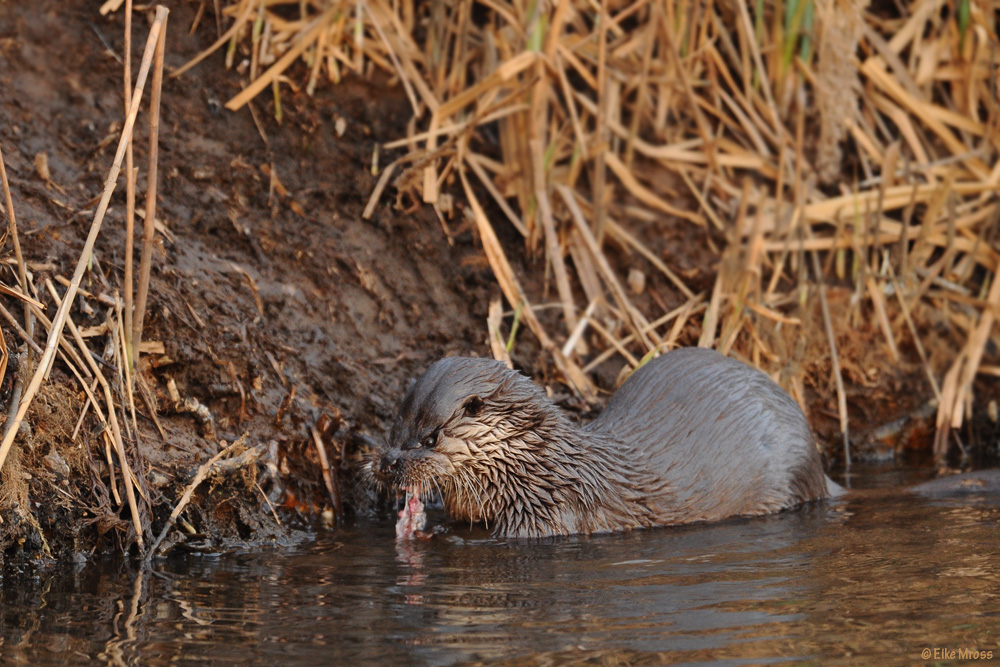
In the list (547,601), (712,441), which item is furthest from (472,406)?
(547,601)

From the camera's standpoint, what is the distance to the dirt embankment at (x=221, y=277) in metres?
3.14

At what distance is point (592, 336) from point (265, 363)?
59.2 inches

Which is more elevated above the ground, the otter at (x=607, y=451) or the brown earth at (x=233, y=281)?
the brown earth at (x=233, y=281)

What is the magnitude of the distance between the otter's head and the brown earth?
15.3 inches

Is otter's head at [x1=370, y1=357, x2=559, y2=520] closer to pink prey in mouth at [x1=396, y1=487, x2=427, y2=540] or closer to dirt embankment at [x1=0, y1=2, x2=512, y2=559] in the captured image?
pink prey in mouth at [x1=396, y1=487, x2=427, y2=540]

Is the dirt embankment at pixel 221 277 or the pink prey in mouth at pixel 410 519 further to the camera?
the pink prey in mouth at pixel 410 519

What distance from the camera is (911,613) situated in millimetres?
2348

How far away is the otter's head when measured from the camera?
340cm

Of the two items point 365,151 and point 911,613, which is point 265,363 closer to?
point 365,151

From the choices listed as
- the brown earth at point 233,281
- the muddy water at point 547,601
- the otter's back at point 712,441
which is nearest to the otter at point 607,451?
the otter's back at point 712,441

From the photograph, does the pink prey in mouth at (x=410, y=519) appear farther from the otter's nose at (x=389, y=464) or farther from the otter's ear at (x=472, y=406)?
the otter's ear at (x=472, y=406)

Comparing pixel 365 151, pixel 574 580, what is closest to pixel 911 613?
pixel 574 580

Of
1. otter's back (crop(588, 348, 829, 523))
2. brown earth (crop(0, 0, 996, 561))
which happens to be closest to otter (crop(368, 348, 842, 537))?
otter's back (crop(588, 348, 829, 523))

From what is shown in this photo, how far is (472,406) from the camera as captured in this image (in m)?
3.51
